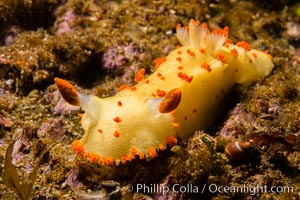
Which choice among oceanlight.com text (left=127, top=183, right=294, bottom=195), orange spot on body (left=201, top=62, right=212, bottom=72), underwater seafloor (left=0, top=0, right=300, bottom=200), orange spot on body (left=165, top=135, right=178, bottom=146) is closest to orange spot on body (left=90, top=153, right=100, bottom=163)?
underwater seafloor (left=0, top=0, right=300, bottom=200)

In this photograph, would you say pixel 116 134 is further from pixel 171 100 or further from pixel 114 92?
pixel 114 92

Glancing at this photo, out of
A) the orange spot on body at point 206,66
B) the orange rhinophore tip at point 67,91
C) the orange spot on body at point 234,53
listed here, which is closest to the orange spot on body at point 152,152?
the orange rhinophore tip at point 67,91

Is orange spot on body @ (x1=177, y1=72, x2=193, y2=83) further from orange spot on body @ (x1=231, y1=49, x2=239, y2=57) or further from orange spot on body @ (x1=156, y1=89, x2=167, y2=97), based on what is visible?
orange spot on body @ (x1=231, y1=49, x2=239, y2=57)

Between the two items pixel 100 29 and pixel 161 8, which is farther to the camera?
pixel 161 8

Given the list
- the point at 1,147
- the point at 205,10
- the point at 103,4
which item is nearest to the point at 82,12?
the point at 103,4

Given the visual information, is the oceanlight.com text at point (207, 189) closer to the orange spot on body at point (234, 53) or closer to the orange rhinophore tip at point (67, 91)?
the orange rhinophore tip at point (67, 91)

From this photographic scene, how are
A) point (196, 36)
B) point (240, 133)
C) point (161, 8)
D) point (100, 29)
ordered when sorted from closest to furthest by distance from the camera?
point (240, 133) < point (196, 36) < point (100, 29) < point (161, 8)

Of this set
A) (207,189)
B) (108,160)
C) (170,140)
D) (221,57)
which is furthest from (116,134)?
(221,57)

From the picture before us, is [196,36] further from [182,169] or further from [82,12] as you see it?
[82,12]
